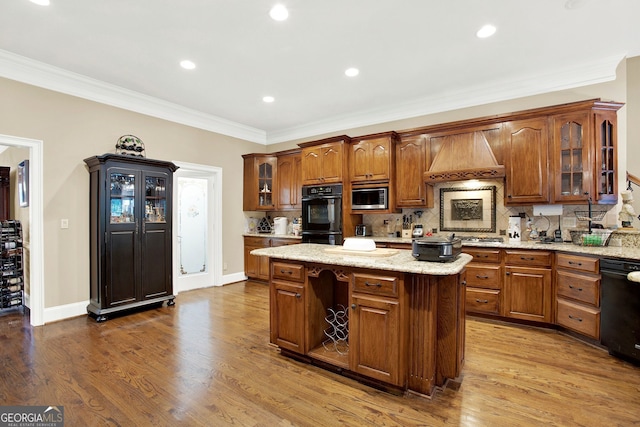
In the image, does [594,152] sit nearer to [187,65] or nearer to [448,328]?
[448,328]

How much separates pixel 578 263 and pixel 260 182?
4969 mm

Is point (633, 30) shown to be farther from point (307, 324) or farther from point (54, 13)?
point (54, 13)

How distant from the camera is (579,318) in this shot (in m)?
3.05

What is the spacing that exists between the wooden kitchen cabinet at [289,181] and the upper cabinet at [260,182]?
12 cm

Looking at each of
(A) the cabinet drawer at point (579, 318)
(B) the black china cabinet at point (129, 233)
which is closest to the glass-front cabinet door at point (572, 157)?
(A) the cabinet drawer at point (579, 318)

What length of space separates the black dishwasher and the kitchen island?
1508mm

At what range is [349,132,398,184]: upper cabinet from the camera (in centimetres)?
461

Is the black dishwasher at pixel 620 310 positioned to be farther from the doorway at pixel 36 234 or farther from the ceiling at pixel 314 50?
the doorway at pixel 36 234

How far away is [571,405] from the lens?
2.04m

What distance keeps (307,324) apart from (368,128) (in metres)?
3.76

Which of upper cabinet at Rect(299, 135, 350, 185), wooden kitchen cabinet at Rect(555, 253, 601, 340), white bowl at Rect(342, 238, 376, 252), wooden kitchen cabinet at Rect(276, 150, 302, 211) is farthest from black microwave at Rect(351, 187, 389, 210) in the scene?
wooden kitchen cabinet at Rect(555, 253, 601, 340)

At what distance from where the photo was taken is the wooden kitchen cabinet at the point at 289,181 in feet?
18.7

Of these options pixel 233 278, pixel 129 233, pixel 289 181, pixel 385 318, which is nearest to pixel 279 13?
pixel 385 318

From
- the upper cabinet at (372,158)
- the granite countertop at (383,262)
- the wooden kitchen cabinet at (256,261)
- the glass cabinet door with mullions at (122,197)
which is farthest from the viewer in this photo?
the wooden kitchen cabinet at (256,261)
